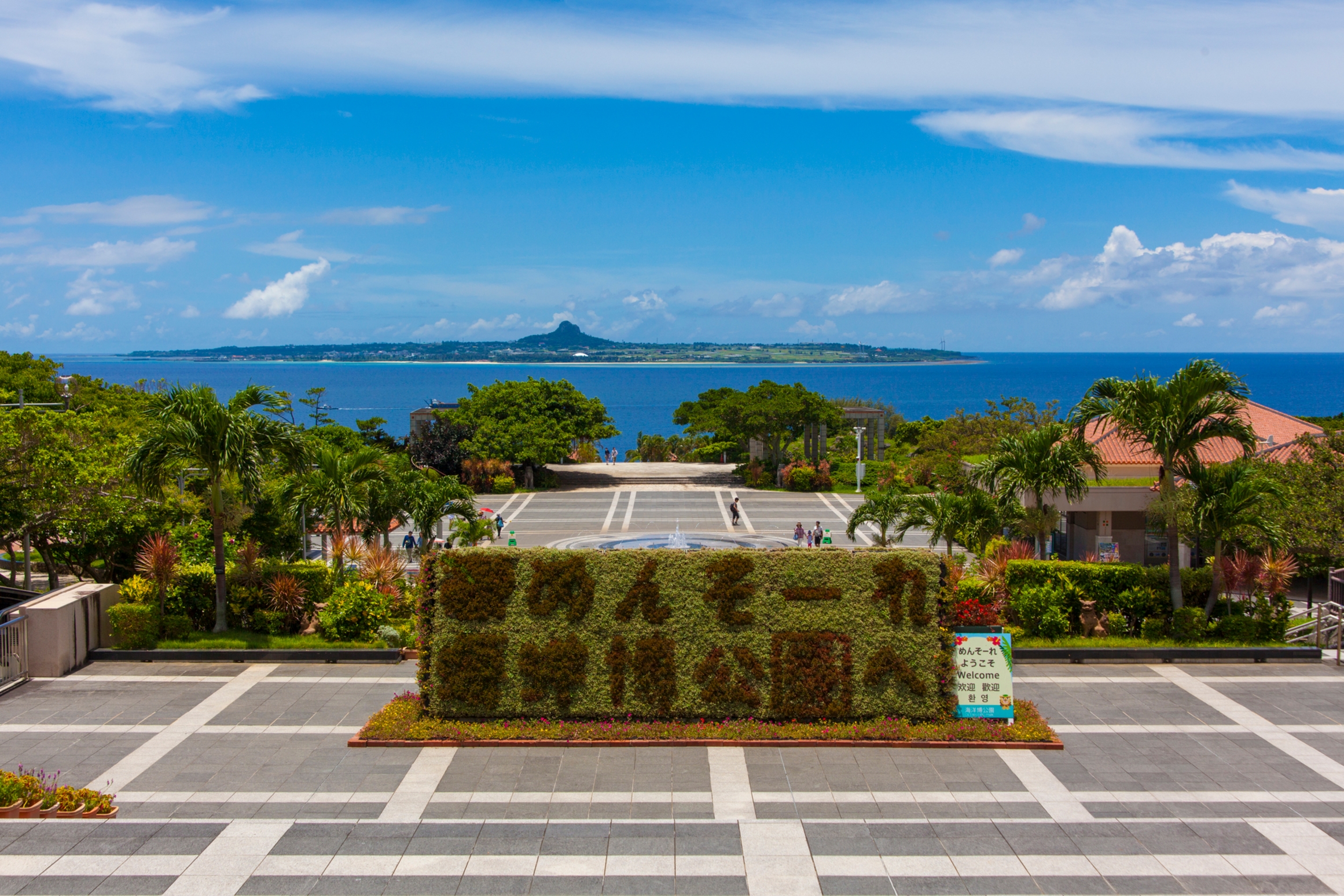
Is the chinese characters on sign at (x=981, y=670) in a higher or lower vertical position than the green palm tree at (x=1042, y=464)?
lower

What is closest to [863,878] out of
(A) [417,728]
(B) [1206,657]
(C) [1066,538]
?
(A) [417,728]

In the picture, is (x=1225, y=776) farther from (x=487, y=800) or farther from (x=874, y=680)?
(x=487, y=800)

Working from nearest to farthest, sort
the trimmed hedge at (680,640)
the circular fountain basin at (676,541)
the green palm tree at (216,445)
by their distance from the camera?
the trimmed hedge at (680,640) → the green palm tree at (216,445) → the circular fountain basin at (676,541)

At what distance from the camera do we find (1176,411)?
18859 mm

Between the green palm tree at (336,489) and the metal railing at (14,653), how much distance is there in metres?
5.78

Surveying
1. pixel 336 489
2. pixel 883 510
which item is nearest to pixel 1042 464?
pixel 883 510

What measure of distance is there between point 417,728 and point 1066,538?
23305 millimetres

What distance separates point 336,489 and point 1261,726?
60.5 feet

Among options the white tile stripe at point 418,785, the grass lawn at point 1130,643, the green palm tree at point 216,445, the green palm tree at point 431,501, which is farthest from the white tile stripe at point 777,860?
the green palm tree at point 431,501

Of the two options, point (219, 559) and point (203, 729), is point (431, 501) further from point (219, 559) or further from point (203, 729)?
point (203, 729)

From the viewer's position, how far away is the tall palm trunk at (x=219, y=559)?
63.7 ft

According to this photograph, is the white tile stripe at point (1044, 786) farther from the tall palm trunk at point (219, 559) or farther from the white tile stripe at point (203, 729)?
the tall palm trunk at point (219, 559)

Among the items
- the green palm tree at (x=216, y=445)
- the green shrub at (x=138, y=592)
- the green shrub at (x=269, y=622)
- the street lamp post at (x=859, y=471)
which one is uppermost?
the green palm tree at (x=216, y=445)

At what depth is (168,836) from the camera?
11.4 metres
